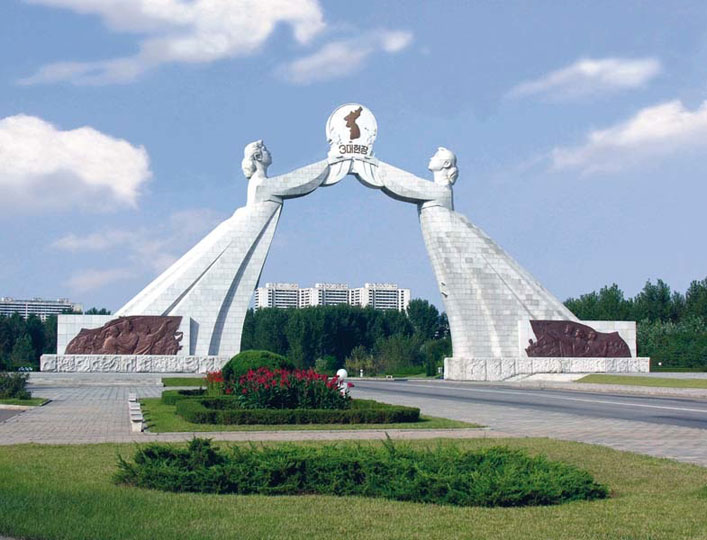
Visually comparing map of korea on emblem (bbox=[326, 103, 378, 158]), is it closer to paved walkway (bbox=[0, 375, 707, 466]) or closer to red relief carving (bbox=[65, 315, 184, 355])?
red relief carving (bbox=[65, 315, 184, 355])

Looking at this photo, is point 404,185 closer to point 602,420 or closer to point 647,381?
point 647,381

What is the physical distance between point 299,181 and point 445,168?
5.82 m

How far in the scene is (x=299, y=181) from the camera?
3228 cm

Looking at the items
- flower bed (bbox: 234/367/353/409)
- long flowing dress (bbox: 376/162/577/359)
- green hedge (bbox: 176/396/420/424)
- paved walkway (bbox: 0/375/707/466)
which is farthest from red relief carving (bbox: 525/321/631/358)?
green hedge (bbox: 176/396/420/424)

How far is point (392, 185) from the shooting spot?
32.9 metres

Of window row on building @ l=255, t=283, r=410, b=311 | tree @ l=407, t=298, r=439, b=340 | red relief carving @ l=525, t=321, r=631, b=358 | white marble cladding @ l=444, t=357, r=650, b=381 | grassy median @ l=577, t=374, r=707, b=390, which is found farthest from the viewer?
window row on building @ l=255, t=283, r=410, b=311

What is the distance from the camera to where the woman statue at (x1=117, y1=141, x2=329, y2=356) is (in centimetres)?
3022

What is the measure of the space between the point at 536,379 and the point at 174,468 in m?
26.2

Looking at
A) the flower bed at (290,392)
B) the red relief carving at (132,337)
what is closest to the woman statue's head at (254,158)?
the red relief carving at (132,337)

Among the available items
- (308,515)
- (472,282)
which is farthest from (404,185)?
(308,515)

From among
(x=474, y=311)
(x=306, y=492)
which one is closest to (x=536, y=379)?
(x=474, y=311)

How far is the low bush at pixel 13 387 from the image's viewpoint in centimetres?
1797

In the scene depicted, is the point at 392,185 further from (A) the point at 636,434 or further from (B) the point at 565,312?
(A) the point at 636,434

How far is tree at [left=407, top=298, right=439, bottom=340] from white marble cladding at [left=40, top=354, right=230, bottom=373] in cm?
3795
